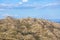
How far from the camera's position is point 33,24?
1864 centimetres

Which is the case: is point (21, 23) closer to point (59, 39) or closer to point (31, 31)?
point (31, 31)

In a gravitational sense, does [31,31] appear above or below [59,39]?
above

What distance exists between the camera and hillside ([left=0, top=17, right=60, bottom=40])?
15.5m

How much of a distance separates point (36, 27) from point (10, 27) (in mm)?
2597

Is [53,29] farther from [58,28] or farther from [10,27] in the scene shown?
[10,27]

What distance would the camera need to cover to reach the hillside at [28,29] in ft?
50.8

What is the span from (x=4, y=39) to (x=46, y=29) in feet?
14.6

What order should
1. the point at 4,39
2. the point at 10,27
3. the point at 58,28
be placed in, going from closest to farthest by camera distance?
the point at 4,39
the point at 10,27
the point at 58,28

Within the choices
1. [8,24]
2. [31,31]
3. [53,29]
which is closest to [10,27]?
[8,24]

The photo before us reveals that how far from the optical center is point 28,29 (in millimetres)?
17484

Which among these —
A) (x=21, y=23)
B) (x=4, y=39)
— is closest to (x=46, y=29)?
(x=21, y=23)

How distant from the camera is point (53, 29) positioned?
19359 mm

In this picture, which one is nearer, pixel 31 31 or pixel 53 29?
pixel 31 31

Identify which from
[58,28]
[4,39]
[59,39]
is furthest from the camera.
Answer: [58,28]
